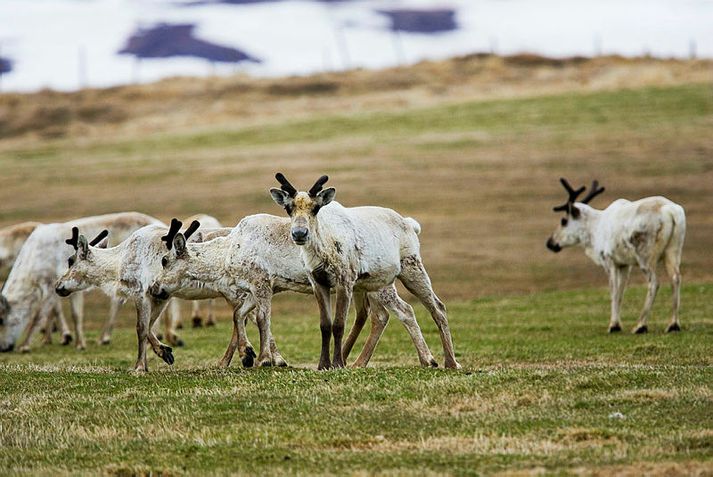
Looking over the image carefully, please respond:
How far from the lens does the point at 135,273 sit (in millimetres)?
17578

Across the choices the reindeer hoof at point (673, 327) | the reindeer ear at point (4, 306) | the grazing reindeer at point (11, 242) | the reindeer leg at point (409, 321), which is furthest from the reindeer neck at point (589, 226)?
the grazing reindeer at point (11, 242)

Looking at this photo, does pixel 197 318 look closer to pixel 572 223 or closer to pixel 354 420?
pixel 572 223

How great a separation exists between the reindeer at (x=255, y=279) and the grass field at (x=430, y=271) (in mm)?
1178

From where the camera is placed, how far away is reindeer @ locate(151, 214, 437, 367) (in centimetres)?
1658

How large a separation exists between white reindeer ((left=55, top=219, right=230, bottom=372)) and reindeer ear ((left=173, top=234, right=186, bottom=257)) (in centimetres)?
11

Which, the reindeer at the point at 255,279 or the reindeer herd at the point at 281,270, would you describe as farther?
the reindeer at the point at 255,279

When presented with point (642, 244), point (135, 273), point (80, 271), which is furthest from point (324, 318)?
point (642, 244)

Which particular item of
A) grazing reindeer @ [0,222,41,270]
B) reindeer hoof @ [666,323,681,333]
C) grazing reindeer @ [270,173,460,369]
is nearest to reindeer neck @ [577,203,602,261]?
reindeer hoof @ [666,323,681,333]

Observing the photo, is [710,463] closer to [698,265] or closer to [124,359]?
[124,359]

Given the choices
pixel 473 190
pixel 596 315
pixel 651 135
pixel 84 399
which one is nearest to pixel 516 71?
pixel 651 135

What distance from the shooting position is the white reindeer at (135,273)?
16.9 m

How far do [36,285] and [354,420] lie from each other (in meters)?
14.8

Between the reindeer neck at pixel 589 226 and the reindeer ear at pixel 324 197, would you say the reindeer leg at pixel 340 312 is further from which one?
the reindeer neck at pixel 589 226

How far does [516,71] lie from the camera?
94.5 metres
